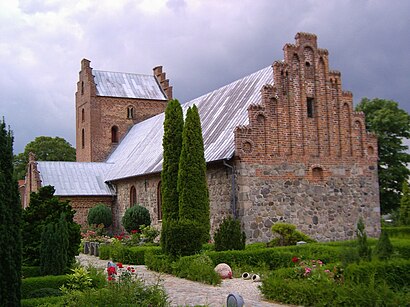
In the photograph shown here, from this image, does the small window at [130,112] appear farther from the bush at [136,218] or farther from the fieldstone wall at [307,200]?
the fieldstone wall at [307,200]

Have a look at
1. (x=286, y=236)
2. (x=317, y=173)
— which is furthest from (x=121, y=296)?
(x=317, y=173)

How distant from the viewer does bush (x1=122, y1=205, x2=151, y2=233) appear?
24.4 meters

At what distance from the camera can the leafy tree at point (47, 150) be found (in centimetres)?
5428

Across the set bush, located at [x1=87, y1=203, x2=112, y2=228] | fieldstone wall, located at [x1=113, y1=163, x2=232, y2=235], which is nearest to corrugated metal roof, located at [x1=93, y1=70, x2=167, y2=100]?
fieldstone wall, located at [x1=113, y1=163, x2=232, y2=235]

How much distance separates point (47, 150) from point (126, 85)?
1945 cm

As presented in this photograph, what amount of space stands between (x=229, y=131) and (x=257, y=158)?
2.15 m

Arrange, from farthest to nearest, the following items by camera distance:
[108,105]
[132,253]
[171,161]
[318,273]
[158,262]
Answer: [108,105] → [132,253] → [171,161] → [158,262] → [318,273]

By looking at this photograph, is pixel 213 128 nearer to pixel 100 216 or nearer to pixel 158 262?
pixel 158 262

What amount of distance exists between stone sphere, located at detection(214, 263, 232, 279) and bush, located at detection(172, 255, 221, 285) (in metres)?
0.19

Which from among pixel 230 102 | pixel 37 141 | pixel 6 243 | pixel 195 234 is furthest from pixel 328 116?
pixel 37 141

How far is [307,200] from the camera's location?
771 inches

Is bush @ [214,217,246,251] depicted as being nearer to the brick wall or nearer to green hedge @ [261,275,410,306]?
the brick wall

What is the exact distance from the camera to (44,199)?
13.5 metres

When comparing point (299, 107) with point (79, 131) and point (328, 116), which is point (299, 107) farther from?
point (79, 131)
